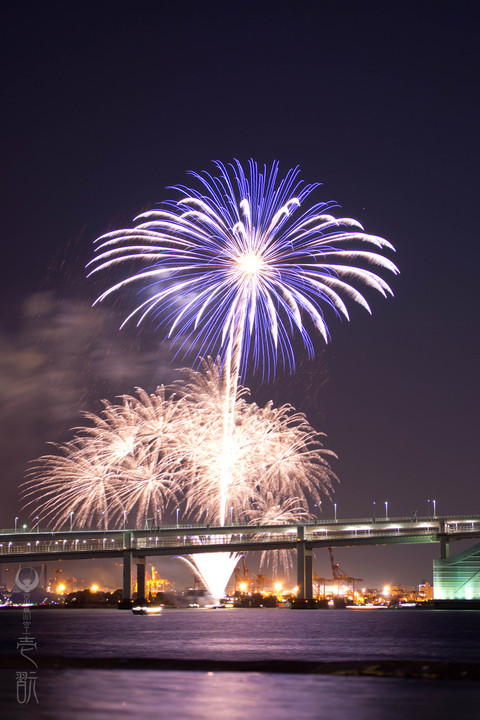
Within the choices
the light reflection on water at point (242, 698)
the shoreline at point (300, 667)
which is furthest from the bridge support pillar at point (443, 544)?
the light reflection on water at point (242, 698)

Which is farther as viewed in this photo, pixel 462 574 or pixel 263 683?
pixel 462 574

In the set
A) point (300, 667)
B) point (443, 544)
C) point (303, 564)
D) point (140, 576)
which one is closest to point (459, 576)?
point (443, 544)

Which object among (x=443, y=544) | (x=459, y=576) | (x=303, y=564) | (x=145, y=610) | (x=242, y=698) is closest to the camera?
(x=242, y=698)

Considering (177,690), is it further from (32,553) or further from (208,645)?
(32,553)

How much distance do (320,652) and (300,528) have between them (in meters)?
105

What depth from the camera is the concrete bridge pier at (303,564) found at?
156 m

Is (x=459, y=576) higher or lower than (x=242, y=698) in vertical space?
lower

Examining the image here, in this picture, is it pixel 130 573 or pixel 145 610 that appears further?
pixel 130 573

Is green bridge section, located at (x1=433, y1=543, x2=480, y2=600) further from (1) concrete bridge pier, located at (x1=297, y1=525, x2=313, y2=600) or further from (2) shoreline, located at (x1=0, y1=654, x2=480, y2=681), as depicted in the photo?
(2) shoreline, located at (x1=0, y1=654, x2=480, y2=681)

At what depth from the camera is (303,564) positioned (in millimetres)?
155500

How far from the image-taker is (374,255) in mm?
60844

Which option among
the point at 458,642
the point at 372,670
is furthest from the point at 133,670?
the point at 458,642

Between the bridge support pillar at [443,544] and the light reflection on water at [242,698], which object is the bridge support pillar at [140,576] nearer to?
the bridge support pillar at [443,544]

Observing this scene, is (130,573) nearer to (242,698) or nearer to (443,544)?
(443,544)
